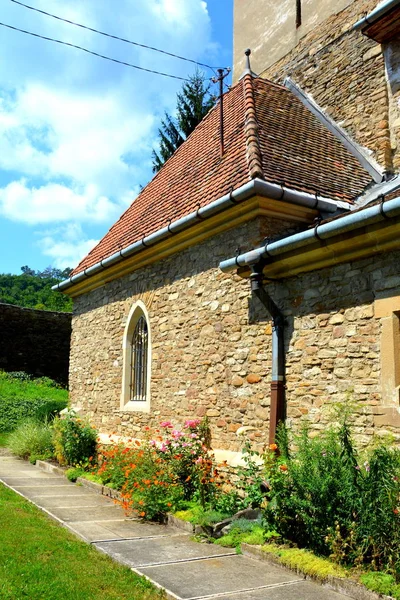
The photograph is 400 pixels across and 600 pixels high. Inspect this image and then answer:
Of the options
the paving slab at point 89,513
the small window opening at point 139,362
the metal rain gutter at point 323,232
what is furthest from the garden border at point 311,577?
the metal rain gutter at point 323,232

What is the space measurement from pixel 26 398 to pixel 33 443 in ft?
18.7

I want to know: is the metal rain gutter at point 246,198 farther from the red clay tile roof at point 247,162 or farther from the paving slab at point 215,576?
the paving slab at point 215,576

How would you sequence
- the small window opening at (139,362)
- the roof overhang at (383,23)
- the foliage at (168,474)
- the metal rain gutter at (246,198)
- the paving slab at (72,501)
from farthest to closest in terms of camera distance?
the small window opening at (139,362) → the roof overhang at (383,23) → the paving slab at (72,501) → the metal rain gutter at (246,198) → the foliage at (168,474)

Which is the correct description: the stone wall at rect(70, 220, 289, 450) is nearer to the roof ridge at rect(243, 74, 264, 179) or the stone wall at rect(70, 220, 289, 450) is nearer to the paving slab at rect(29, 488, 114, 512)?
the roof ridge at rect(243, 74, 264, 179)

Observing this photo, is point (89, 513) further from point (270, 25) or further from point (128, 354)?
point (270, 25)

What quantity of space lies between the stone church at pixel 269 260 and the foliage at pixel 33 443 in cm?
110

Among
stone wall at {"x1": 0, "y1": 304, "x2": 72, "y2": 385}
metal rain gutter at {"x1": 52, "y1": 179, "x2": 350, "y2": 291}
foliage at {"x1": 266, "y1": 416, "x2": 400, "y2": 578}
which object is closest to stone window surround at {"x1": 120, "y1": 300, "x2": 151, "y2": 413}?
metal rain gutter at {"x1": 52, "y1": 179, "x2": 350, "y2": 291}

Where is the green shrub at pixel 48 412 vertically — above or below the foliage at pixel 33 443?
above

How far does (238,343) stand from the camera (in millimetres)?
7516

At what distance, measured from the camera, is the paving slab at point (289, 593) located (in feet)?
13.7

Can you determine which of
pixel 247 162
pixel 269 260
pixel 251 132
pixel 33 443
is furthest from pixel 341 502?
pixel 33 443

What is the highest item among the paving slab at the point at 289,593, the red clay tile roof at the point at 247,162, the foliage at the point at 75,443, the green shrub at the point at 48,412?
the red clay tile roof at the point at 247,162

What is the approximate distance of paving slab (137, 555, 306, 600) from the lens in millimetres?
4355

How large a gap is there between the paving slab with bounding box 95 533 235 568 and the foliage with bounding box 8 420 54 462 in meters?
6.43
